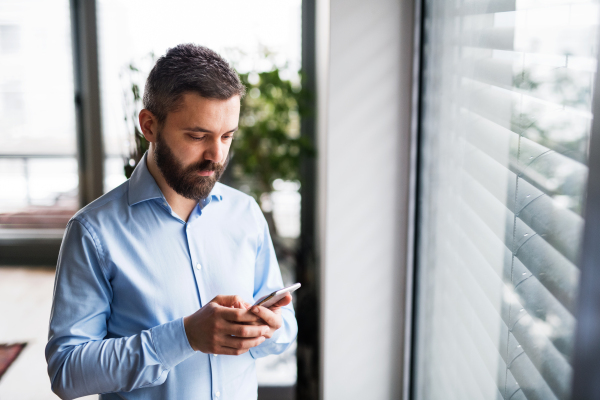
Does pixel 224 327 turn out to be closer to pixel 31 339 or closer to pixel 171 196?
pixel 171 196

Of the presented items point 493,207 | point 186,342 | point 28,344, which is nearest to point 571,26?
point 493,207

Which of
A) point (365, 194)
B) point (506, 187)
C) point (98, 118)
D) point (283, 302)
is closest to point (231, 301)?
point (283, 302)

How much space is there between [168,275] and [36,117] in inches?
98.4

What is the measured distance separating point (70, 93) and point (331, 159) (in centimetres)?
208

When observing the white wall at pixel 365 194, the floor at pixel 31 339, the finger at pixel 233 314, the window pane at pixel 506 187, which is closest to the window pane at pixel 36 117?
the floor at pixel 31 339

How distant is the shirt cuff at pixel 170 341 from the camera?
101 cm

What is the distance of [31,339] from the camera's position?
2.89 m

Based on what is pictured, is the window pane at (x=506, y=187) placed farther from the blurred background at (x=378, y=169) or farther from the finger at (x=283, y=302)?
the finger at (x=283, y=302)

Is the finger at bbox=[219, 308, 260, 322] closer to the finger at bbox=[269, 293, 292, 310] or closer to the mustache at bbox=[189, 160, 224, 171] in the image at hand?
the finger at bbox=[269, 293, 292, 310]

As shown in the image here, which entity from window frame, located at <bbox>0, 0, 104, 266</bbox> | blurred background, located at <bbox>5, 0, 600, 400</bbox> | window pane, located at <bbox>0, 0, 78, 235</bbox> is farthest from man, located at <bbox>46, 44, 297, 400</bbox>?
window pane, located at <bbox>0, 0, 78, 235</bbox>

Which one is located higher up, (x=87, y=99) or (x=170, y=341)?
(x=87, y=99)

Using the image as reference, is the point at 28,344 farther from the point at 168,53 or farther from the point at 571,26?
the point at 571,26

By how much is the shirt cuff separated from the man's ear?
1.41 feet

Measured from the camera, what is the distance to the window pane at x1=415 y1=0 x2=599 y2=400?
2.59ft
